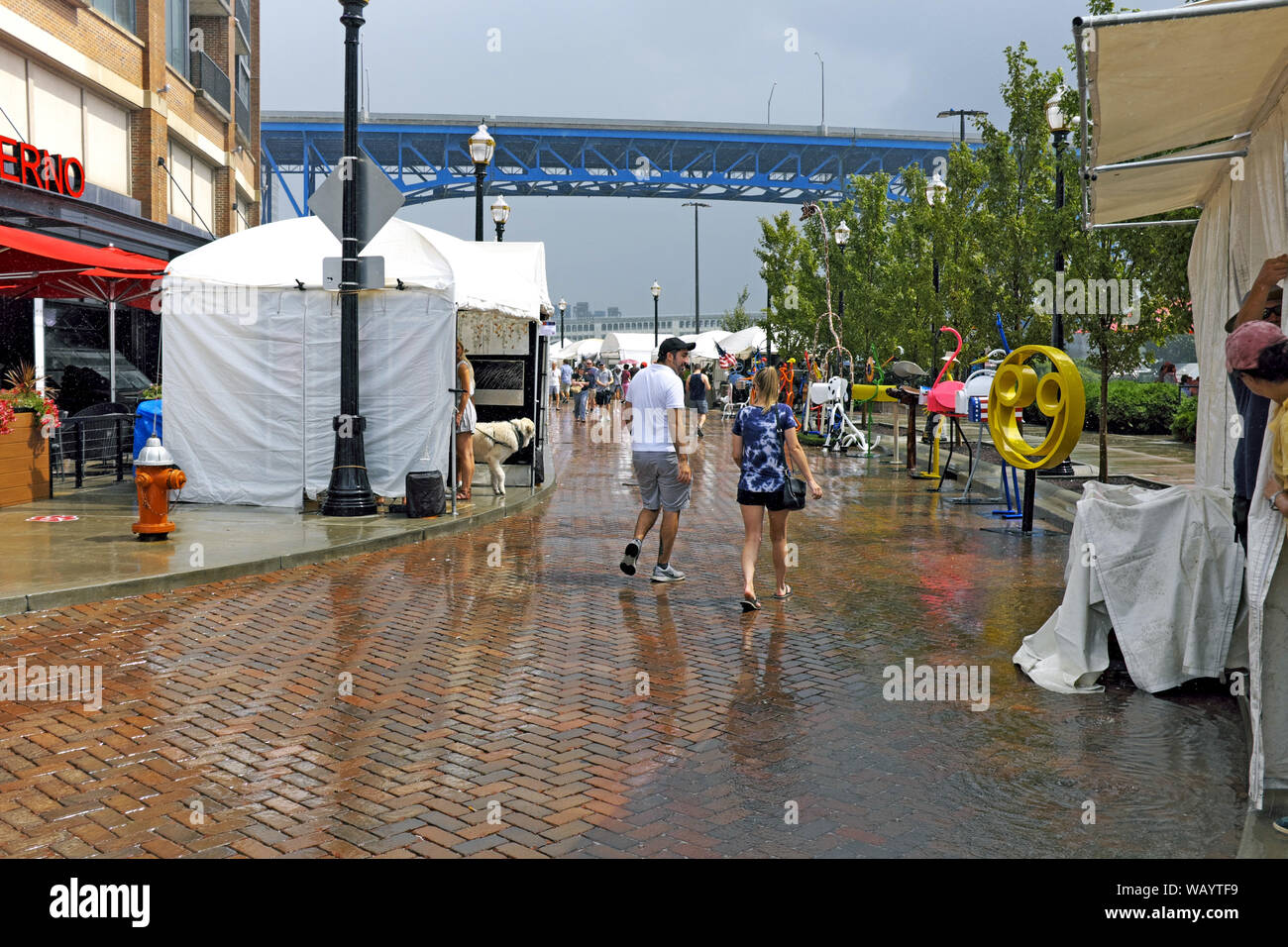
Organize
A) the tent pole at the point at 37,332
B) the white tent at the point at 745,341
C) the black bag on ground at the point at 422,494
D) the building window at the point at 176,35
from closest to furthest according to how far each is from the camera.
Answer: the black bag on ground at the point at 422,494 → the tent pole at the point at 37,332 → the building window at the point at 176,35 → the white tent at the point at 745,341

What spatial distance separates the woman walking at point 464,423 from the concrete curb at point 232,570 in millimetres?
835

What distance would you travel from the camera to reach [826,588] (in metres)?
9.44

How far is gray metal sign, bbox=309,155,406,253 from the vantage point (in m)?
12.2

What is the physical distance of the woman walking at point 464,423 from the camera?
535 inches

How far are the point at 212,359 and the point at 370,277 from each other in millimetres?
2472

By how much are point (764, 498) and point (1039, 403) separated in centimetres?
355

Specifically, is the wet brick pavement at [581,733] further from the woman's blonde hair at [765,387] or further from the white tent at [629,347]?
the white tent at [629,347]

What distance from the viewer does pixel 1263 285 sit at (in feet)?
19.9

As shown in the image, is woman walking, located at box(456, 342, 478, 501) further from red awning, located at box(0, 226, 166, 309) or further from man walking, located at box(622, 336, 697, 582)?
red awning, located at box(0, 226, 166, 309)

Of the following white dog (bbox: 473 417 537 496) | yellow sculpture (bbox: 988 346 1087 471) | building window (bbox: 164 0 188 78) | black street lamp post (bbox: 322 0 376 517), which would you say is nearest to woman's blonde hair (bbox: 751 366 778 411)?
yellow sculpture (bbox: 988 346 1087 471)

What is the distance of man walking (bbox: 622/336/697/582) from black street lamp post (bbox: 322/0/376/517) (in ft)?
13.8

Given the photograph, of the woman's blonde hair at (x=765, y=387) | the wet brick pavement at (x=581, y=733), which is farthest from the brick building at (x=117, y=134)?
the woman's blonde hair at (x=765, y=387)

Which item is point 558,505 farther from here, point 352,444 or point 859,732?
point 859,732

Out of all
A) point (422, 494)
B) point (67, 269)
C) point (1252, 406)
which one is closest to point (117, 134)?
point (67, 269)
